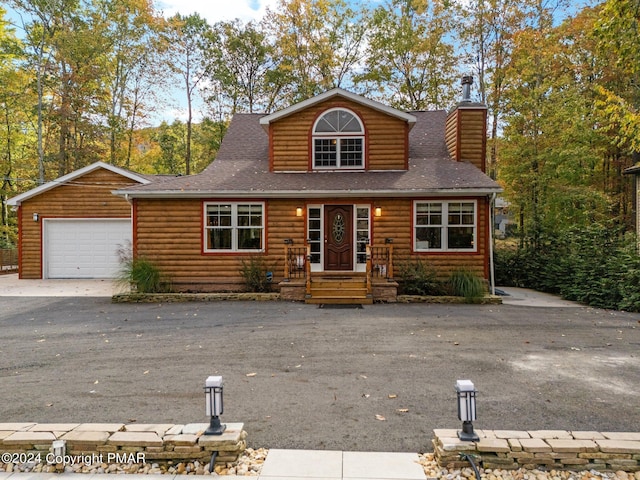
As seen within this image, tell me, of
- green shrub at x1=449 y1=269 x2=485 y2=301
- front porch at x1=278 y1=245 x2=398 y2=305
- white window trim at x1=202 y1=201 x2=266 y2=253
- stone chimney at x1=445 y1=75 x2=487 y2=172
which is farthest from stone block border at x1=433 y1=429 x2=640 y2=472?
stone chimney at x1=445 y1=75 x2=487 y2=172

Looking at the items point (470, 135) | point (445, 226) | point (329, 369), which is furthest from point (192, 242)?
point (470, 135)

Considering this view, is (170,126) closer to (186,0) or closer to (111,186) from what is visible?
(186,0)

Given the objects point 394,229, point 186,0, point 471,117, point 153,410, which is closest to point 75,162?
point 186,0

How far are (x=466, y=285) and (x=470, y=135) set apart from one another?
5.58 meters

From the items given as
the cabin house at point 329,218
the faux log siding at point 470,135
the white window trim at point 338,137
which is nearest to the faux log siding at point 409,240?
the cabin house at point 329,218

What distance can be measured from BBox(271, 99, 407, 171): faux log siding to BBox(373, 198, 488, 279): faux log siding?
1726 mm

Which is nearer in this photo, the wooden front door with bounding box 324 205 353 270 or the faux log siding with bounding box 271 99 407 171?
the wooden front door with bounding box 324 205 353 270

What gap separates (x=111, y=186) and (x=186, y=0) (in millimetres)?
12237

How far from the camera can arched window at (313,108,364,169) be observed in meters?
12.1

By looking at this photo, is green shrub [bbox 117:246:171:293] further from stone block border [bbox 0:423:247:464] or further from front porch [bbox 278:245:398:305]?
stone block border [bbox 0:423:247:464]

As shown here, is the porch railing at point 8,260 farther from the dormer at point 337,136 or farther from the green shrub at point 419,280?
the green shrub at point 419,280

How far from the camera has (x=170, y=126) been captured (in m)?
28.7

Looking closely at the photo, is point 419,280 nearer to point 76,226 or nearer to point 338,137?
point 338,137

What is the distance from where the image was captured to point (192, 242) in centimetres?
1120
